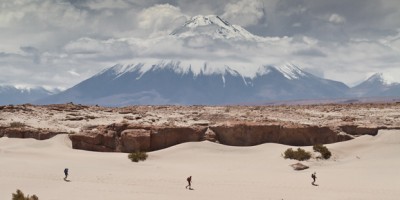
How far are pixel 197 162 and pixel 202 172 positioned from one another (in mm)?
2530

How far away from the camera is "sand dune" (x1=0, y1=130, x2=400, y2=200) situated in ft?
76.7

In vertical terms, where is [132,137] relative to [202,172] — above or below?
above

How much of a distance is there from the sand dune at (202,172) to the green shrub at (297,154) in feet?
1.48

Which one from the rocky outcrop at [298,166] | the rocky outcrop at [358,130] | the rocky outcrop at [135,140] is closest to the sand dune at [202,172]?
the rocky outcrop at [298,166]

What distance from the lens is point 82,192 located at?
75.8 ft

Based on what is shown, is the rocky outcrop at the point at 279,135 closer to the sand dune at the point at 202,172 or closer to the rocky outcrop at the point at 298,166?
the sand dune at the point at 202,172

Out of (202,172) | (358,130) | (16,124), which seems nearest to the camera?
(202,172)

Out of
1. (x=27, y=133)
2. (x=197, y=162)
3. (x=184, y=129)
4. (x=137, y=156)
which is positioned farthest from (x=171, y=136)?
(x=27, y=133)

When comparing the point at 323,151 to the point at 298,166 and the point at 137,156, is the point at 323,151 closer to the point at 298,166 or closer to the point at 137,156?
the point at 298,166

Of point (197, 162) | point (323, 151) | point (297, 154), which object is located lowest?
point (197, 162)

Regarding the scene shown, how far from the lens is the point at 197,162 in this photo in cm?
3066

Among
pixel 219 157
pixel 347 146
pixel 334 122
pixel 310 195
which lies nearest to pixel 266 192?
pixel 310 195

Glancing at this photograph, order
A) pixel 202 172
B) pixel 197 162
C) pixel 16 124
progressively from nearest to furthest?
pixel 202 172
pixel 197 162
pixel 16 124

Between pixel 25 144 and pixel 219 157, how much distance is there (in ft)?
42.2
